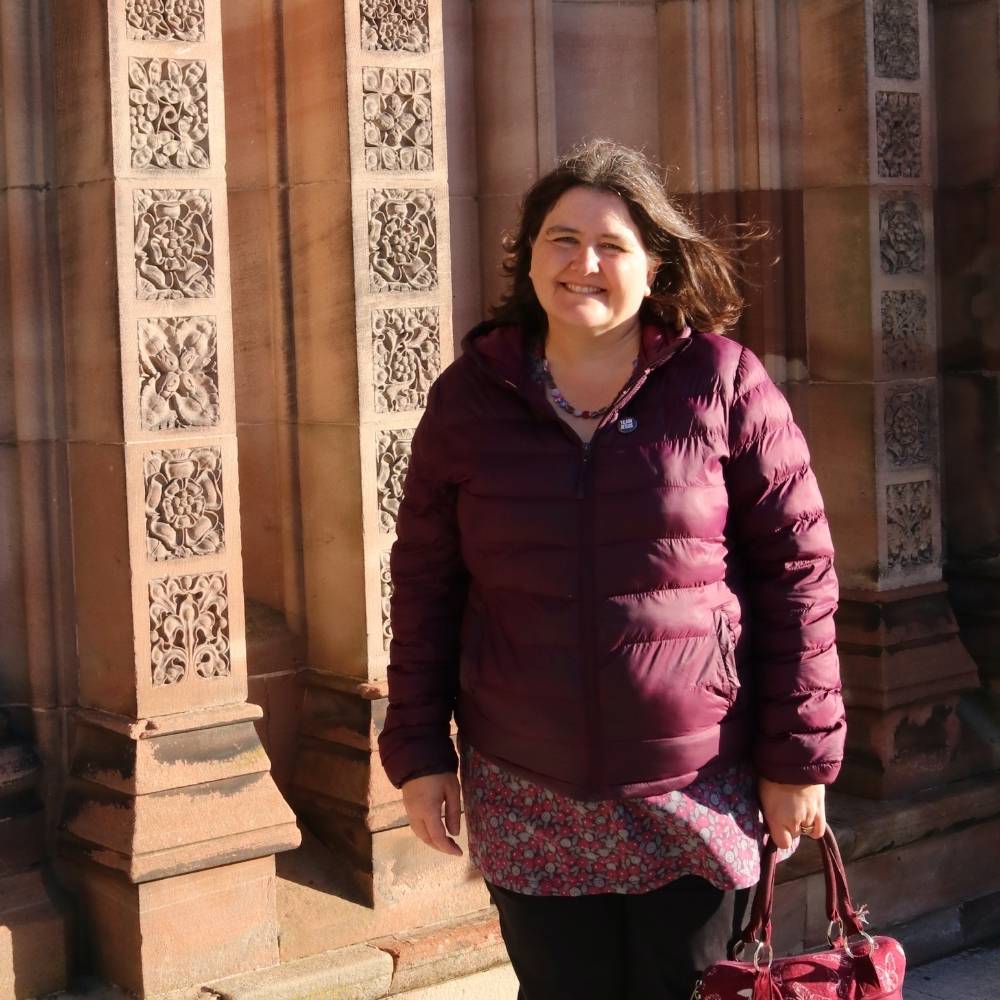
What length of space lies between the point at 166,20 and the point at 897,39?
7.43ft

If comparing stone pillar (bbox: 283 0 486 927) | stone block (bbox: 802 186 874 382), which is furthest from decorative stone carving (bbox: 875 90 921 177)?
stone pillar (bbox: 283 0 486 927)

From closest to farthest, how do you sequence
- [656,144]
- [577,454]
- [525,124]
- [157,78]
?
[577,454]
[157,78]
[525,124]
[656,144]

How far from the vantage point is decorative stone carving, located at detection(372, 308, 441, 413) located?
4352 mm

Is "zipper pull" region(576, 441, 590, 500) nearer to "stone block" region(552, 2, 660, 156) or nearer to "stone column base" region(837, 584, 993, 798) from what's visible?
"stone block" region(552, 2, 660, 156)

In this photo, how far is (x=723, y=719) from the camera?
2773 millimetres

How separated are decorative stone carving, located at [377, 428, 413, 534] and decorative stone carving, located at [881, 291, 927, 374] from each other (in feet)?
5.27

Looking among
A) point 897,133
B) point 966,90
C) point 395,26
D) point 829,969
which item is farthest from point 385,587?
point 966,90

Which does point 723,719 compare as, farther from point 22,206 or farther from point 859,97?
point 859,97

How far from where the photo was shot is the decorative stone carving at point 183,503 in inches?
155

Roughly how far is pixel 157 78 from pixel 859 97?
2.15 metres

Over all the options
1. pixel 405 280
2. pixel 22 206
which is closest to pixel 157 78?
pixel 22 206

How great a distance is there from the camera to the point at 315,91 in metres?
4.39

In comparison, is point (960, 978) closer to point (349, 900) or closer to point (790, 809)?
point (349, 900)

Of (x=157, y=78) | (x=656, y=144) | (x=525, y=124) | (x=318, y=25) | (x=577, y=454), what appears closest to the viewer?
(x=577, y=454)
